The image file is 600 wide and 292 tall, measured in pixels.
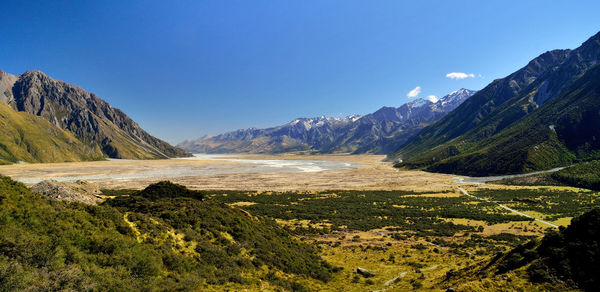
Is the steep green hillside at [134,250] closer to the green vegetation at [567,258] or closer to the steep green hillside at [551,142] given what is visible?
the green vegetation at [567,258]

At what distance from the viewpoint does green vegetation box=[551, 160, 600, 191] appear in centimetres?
7916

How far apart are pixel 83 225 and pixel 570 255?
98.2 feet

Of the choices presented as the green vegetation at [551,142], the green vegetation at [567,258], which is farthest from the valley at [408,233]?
the green vegetation at [551,142]

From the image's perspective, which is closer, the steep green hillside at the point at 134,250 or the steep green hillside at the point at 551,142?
the steep green hillside at the point at 134,250

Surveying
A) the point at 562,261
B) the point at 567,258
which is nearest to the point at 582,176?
the point at 567,258

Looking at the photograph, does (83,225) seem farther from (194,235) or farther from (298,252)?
(298,252)

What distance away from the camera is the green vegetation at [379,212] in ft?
145

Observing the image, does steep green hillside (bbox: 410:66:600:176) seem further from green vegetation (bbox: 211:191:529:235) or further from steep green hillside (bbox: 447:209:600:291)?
steep green hillside (bbox: 447:209:600:291)

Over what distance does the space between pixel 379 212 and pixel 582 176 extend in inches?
3426

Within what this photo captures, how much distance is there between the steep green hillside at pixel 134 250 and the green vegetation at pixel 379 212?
17563 mm

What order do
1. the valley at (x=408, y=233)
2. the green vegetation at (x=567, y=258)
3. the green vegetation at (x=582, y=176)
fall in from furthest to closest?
the green vegetation at (x=582, y=176) < the valley at (x=408, y=233) < the green vegetation at (x=567, y=258)

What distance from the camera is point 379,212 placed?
2124 inches

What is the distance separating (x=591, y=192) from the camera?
235ft

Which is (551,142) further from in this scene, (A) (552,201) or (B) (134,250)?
(B) (134,250)
